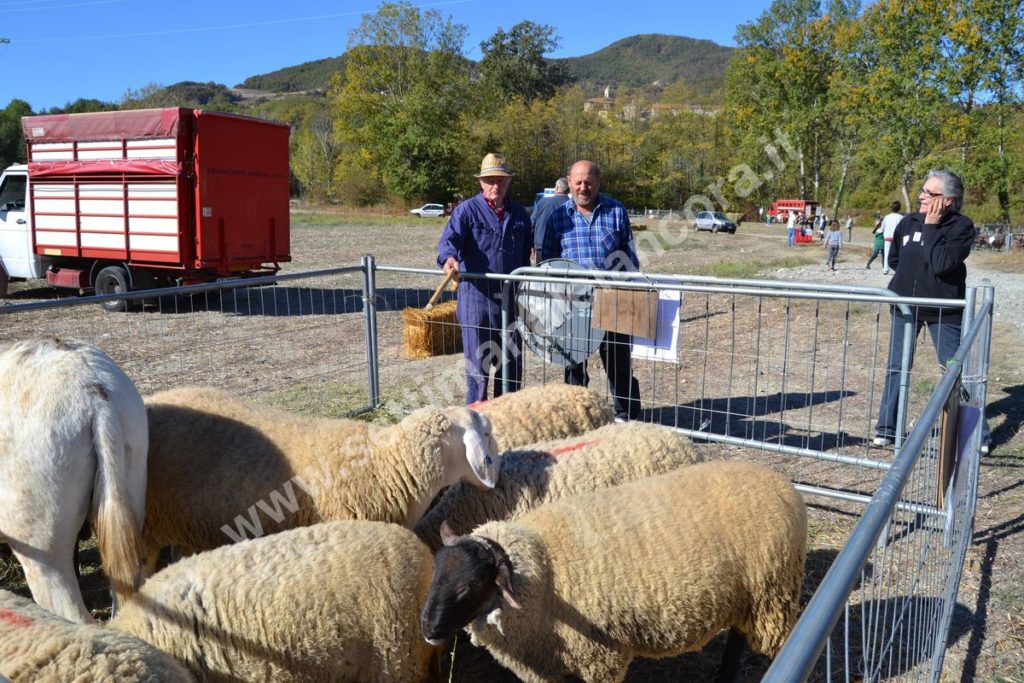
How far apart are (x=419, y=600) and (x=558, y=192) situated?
849cm

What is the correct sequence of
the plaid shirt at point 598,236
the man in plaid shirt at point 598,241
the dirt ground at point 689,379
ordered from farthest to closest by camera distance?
1. the plaid shirt at point 598,236
2. the man in plaid shirt at point 598,241
3. the dirt ground at point 689,379

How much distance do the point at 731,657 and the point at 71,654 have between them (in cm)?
238

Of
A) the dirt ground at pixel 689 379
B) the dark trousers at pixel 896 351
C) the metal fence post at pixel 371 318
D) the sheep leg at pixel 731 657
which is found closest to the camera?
the sheep leg at pixel 731 657

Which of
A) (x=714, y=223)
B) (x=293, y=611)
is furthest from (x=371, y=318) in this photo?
(x=714, y=223)

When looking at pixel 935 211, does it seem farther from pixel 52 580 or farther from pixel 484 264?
pixel 52 580

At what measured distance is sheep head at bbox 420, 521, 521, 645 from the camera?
8.55 feet

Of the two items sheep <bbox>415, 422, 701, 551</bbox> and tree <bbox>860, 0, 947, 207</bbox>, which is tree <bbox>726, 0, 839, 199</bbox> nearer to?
tree <bbox>860, 0, 947, 207</bbox>

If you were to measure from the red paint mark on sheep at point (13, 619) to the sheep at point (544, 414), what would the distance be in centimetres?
241

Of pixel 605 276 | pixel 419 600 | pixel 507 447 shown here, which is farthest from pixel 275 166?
pixel 419 600

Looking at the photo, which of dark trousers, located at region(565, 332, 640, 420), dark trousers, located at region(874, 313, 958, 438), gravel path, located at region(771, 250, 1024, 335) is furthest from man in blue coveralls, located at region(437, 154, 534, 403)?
gravel path, located at region(771, 250, 1024, 335)

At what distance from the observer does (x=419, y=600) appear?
111 inches

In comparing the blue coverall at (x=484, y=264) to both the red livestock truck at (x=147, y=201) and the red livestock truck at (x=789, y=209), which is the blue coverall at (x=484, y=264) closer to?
the red livestock truck at (x=147, y=201)

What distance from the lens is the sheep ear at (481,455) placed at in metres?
3.57


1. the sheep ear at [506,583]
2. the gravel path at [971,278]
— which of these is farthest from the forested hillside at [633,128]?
the sheep ear at [506,583]
